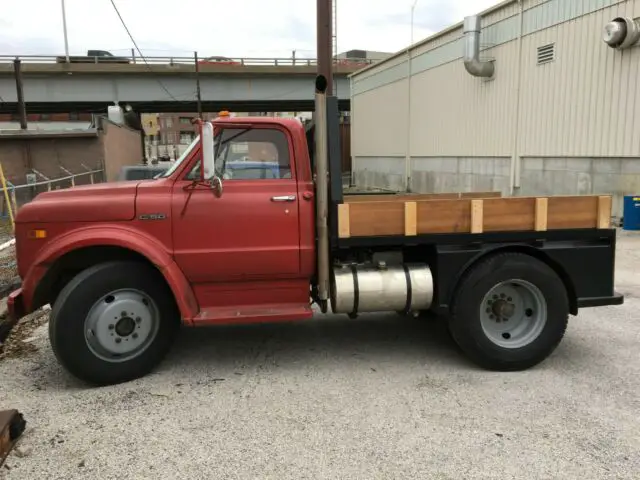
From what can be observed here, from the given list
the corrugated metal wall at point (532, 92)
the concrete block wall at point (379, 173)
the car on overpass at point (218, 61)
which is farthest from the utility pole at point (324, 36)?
the car on overpass at point (218, 61)

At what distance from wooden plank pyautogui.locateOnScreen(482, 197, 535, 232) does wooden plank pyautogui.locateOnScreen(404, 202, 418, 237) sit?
2.01 ft

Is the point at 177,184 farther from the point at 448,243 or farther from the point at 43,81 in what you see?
the point at 43,81

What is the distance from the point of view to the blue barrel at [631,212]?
39.6 feet

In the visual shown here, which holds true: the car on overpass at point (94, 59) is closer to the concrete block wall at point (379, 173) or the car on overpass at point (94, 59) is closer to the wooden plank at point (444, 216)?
the concrete block wall at point (379, 173)

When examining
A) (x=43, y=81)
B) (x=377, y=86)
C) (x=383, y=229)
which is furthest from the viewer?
(x=43, y=81)

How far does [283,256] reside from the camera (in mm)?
4734

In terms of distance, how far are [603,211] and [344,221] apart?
230 cm

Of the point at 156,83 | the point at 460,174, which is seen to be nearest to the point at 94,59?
the point at 156,83

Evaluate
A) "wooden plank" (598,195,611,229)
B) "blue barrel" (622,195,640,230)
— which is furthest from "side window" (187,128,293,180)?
"blue barrel" (622,195,640,230)

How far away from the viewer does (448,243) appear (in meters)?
4.83

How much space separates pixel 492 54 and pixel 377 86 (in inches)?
433

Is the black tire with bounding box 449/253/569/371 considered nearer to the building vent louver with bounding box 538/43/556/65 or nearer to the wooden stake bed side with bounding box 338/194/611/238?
the wooden stake bed side with bounding box 338/194/611/238

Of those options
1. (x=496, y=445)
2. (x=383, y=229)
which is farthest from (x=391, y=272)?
(x=496, y=445)

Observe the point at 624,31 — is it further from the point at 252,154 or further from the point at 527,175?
the point at 252,154
